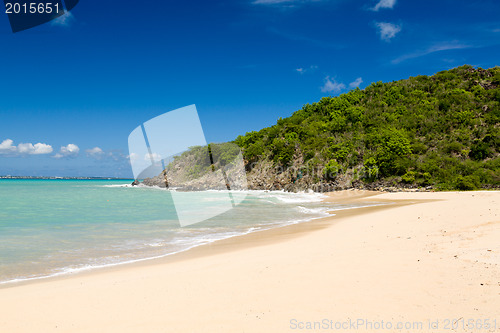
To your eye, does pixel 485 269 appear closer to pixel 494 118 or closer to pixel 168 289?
pixel 168 289

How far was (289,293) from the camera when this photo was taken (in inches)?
177

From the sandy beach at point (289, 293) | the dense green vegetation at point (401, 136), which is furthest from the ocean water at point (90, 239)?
the dense green vegetation at point (401, 136)

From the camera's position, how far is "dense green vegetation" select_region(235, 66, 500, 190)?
124 ft

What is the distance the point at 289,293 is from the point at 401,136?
145 feet

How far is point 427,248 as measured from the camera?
21.4 feet

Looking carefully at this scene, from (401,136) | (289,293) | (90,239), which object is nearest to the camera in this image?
(289,293)

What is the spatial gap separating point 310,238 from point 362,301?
5611mm

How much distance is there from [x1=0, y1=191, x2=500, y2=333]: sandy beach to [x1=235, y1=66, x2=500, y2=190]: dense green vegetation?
107 feet

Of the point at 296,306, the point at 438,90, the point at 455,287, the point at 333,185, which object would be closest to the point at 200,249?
the point at 296,306

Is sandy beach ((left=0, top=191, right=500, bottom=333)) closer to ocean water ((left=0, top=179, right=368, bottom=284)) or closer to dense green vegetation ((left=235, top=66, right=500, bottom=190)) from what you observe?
ocean water ((left=0, top=179, right=368, bottom=284))

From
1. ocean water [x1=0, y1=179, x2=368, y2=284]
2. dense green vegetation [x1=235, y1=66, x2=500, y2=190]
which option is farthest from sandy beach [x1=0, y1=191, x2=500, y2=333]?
dense green vegetation [x1=235, y1=66, x2=500, y2=190]

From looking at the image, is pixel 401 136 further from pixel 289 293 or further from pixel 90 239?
pixel 289 293

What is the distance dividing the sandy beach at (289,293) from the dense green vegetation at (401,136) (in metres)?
32.5

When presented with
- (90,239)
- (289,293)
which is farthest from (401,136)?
(289,293)
